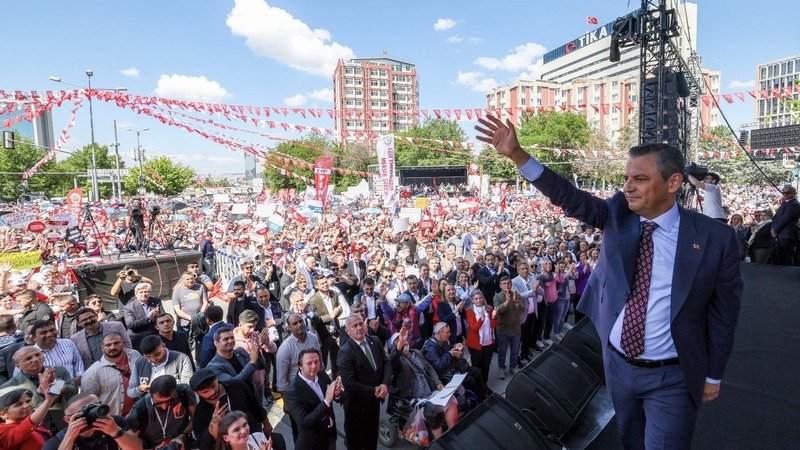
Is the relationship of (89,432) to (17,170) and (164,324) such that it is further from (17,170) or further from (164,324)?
(17,170)

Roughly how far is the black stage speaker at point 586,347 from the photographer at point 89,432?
4.10 meters

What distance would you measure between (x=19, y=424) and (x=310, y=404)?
2.04 metres

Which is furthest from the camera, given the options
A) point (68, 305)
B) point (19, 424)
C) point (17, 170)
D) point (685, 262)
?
point (17, 170)

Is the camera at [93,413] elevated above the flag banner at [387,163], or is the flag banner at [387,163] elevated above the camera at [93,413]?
the flag banner at [387,163]

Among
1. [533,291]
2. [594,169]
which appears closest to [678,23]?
[533,291]

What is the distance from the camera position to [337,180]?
68.2 meters

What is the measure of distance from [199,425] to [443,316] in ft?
11.6

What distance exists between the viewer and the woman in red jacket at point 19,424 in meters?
3.16

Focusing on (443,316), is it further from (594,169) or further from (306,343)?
(594,169)

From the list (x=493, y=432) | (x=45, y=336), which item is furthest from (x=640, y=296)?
(x=45, y=336)

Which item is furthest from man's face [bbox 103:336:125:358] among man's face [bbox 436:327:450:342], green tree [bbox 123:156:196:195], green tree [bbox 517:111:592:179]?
green tree [bbox 123:156:196:195]

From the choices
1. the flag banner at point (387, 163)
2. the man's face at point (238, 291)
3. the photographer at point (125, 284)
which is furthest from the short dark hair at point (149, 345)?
the flag banner at point (387, 163)

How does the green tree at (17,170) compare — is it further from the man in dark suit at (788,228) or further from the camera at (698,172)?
the man in dark suit at (788,228)

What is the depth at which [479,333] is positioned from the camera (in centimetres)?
629
